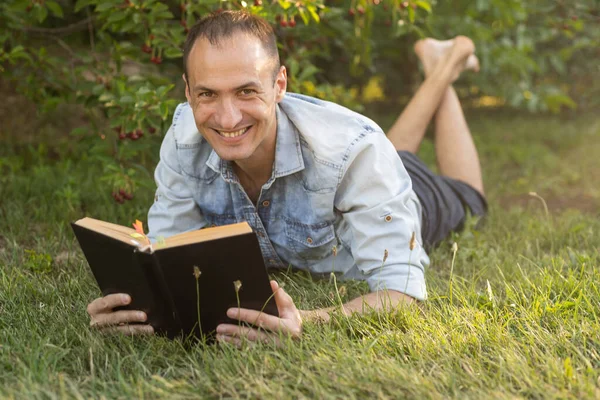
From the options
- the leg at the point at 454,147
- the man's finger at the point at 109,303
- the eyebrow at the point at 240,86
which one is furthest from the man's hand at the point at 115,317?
the leg at the point at 454,147

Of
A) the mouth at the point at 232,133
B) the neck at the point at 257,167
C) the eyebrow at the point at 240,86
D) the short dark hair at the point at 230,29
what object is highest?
the short dark hair at the point at 230,29

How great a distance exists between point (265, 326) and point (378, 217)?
57 centimetres

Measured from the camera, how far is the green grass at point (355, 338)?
178 centimetres

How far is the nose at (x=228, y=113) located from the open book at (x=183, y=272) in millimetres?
490

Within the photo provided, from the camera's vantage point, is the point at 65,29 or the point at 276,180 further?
the point at 65,29

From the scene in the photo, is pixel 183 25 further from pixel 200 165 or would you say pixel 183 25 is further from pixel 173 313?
pixel 173 313

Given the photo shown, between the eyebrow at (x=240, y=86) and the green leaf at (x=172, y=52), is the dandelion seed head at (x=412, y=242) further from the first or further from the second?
the green leaf at (x=172, y=52)

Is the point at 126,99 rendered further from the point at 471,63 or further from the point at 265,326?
the point at 471,63

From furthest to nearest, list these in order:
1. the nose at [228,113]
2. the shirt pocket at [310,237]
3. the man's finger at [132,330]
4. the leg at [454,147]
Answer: the leg at [454,147], the shirt pocket at [310,237], the nose at [228,113], the man's finger at [132,330]

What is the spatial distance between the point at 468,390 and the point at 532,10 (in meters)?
3.29

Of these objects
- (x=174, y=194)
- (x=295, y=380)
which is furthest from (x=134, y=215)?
(x=295, y=380)

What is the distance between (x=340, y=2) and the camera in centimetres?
441

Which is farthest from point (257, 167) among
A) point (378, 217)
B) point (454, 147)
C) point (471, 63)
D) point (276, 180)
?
point (471, 63)

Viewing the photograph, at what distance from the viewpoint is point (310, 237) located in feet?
8.40
